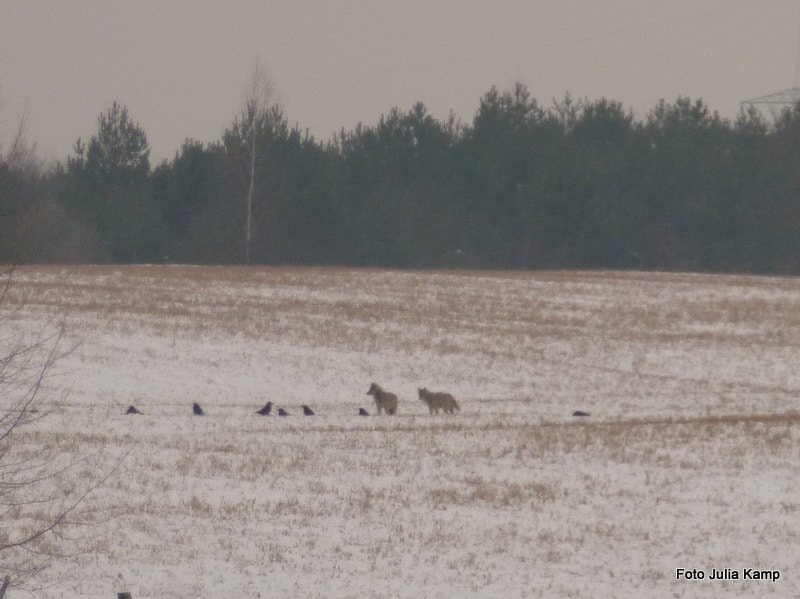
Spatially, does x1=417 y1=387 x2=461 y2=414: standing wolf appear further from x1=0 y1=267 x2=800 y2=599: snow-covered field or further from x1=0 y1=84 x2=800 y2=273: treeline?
x1=0 y1=84 x2=800 y2=273: treeline

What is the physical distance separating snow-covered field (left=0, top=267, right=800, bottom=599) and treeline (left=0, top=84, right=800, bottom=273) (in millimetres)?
30065

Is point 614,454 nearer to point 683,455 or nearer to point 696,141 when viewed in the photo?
point 683,455

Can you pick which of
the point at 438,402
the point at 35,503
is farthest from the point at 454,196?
the point at 35,503

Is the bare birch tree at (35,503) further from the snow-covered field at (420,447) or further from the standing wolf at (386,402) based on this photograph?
the standing wolf at (386,402)

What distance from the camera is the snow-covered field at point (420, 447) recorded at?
12.1 m

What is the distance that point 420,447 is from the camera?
1903 cm

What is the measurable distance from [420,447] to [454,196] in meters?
61.0

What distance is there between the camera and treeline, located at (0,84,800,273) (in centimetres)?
7250

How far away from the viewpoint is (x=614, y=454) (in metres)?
18.6

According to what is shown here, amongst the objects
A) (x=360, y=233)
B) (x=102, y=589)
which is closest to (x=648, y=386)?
(x=102, y=589)

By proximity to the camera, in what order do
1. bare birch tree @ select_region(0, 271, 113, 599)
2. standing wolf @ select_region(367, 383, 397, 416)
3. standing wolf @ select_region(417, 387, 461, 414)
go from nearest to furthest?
1. bare birch tree @ select_region(0, 271, 113, 599)
2. standing wolf @ select_region(367, 383, 397, 416)
3. standing wolf @ select_region(417, 387, 461, 414)

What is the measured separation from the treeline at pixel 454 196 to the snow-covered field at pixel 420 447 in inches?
1184

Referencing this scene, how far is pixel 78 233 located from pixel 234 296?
1296 inches

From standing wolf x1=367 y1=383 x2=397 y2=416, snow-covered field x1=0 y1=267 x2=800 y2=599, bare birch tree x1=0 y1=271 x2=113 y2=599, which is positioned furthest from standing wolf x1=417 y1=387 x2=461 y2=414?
bare birch tree x1=0 y1=271 x2=113 y2=599
